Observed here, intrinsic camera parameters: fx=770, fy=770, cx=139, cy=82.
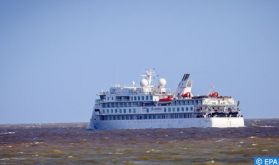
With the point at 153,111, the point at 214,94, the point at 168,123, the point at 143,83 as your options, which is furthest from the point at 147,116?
the point at 214,94

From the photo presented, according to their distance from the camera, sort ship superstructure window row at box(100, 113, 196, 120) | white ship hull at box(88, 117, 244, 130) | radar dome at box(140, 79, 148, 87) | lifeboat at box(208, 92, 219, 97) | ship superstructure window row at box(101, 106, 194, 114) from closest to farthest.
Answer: white ship hull at box(88, 117, 244, 130) → ship superstructure window row at box(101, 106, 194, 114) → ship superstructure window row at box(100, 113, 196, 120) → lifeboat at box(208, 92, 219, 97) → radar dome at box(140, 79, 148, 87)

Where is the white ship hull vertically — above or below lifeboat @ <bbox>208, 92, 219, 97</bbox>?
below

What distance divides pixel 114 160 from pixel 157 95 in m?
94.1

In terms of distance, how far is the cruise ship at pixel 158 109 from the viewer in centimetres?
15988

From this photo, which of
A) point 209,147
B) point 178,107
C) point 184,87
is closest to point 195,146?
point 209,147

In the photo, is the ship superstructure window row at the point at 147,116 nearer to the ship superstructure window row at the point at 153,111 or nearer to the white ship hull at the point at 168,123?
the white ship hull at the point at 168,123

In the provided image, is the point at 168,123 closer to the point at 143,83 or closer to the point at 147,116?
the point at 147,116

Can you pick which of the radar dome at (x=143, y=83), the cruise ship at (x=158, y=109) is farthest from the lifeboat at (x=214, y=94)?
the radar dome at (x=143, y=83)

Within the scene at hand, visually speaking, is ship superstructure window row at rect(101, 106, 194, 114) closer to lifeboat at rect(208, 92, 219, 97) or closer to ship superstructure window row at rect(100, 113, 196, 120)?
ship superstructure window row at rect(100, 113, 196, 120)

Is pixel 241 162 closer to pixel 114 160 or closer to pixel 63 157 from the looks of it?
pixel 114 160

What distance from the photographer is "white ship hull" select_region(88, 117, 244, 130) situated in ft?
518

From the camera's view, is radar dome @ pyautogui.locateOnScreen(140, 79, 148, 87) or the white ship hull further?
radar dome @ pyautogui.locateOnScreen(140, 79, 148, 87)

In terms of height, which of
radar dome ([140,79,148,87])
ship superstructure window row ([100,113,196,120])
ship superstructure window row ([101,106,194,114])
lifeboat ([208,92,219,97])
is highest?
radar dome ([140,79,148,87])

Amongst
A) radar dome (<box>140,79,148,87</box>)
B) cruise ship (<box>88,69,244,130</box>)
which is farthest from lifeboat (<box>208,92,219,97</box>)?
radar dome (<box>140,79,148,87</box>)
